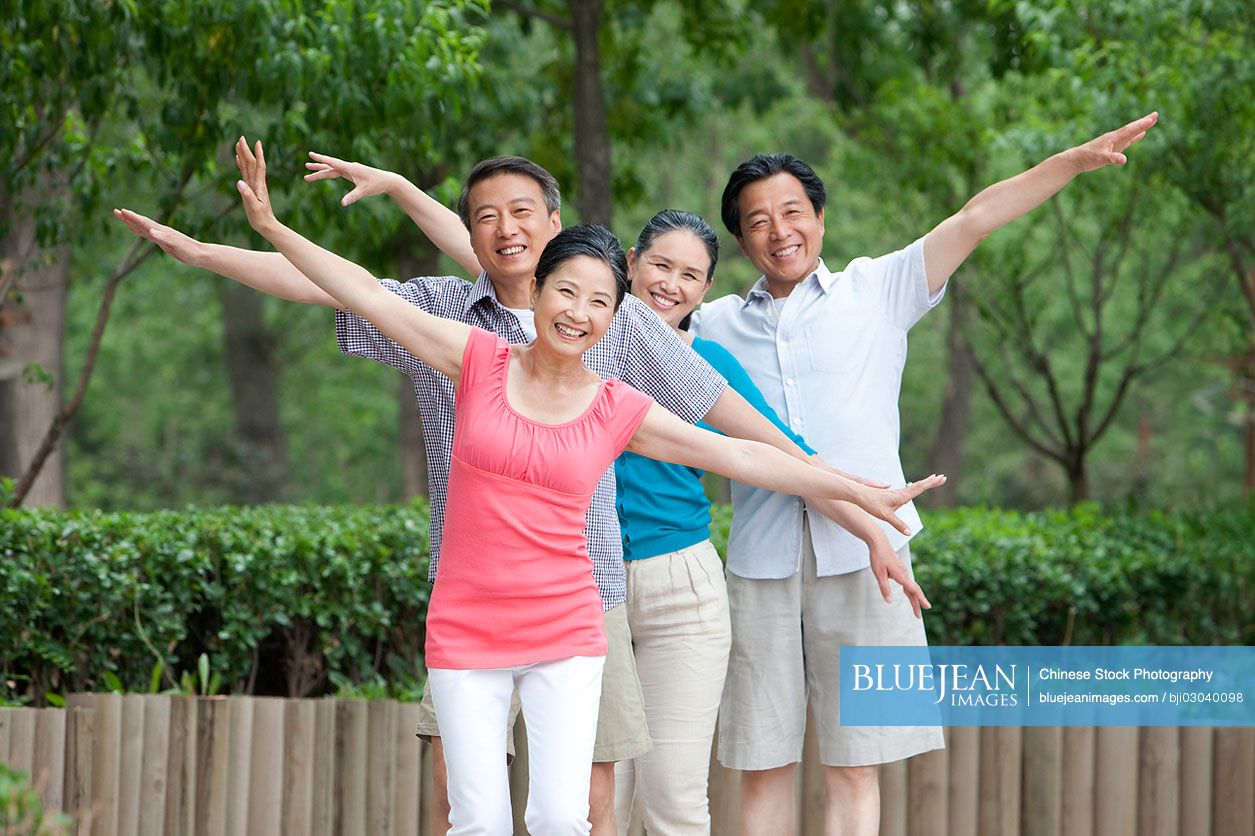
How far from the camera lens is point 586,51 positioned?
8539mm

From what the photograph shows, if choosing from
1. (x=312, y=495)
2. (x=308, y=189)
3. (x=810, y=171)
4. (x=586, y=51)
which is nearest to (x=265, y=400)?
(x=312, y=495)

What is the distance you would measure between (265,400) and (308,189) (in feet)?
42.0

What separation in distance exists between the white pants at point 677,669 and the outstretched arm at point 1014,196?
3.30 feet

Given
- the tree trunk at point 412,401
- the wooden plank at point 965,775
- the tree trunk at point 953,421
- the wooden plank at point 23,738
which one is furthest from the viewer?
the tree trunk at point 953,421

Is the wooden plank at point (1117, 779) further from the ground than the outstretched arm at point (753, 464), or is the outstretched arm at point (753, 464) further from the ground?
the outstretched arm at point (753, 464)

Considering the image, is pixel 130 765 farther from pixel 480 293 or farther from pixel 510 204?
pixel 510 204

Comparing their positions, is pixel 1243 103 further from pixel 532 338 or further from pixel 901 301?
pixel 532 338

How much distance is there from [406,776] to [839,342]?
201 centimetres

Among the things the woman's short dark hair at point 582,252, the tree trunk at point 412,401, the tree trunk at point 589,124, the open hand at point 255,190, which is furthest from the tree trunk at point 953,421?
the open hand at point 255,190

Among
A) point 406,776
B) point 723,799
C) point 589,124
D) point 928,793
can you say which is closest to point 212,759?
point 406,776

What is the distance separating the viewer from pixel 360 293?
310 centimetres

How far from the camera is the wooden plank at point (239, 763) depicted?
4480mm

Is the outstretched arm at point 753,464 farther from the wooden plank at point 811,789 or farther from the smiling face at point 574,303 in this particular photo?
the wooden plank at point 811,789

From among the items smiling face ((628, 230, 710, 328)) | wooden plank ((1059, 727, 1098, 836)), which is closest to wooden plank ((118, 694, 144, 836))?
smiling face ((628, 230, 710, 328))
